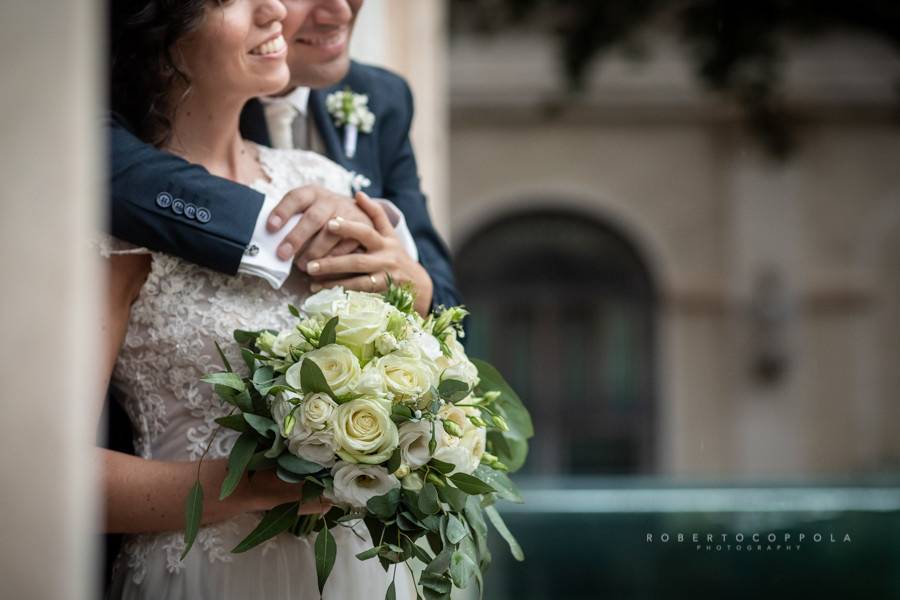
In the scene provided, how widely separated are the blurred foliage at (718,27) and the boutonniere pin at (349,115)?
22.7 ft

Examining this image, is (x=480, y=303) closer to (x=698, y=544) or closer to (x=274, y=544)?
(x=698, y=544)

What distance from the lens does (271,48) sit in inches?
77.0

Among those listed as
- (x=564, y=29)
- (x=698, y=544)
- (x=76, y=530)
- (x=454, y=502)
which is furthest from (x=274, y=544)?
(x=564, y=29)

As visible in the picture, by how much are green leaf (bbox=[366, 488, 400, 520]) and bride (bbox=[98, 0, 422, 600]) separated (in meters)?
0.13

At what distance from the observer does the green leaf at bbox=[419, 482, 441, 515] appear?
1719 mm

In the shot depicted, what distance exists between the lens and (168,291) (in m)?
1.88

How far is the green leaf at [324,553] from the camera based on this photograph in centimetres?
176

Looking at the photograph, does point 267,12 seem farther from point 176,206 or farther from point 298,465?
point 298,465

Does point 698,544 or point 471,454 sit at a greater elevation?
point 471,454

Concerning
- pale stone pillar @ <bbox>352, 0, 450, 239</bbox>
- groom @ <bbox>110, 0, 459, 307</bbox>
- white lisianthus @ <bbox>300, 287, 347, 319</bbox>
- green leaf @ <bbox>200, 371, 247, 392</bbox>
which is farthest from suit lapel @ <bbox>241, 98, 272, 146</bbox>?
pale stone pillar @ <bbox>352, 0, 450, 239</bbox>

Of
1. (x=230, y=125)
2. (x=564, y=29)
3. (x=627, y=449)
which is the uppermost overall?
(x=564, y=29)

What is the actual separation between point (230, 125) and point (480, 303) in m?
8.67

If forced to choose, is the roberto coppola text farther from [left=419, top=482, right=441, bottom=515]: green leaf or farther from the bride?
[left=419, top=482, right=441, bottom=515]: green leaf

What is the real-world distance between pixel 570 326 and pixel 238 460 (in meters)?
9.11
